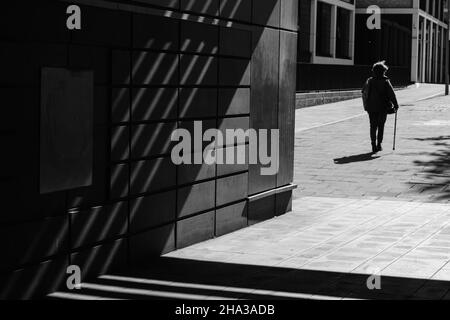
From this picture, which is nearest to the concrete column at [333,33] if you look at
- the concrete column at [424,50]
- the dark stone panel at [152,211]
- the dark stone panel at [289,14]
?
the concrete column at [424,50]

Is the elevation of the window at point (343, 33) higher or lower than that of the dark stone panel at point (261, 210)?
higher

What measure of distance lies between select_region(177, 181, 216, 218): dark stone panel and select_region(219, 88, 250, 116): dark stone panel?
2.77 ft

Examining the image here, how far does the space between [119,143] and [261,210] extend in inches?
140

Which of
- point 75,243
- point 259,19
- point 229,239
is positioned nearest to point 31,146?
point 75,243

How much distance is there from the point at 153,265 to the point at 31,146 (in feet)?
6.64

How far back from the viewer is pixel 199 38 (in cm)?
913

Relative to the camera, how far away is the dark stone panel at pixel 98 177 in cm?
735

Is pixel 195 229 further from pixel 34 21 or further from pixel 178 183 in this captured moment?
pixel 34 21

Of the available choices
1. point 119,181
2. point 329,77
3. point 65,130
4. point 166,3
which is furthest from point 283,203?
point 329,77

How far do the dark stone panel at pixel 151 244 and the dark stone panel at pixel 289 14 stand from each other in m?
3.75

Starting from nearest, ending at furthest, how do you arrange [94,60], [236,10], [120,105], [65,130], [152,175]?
[65,130] → [94,60] → [120,105] → [152,175] → [236,10]

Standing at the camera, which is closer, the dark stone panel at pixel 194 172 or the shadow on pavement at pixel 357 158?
the dark stone panel at pixel 194 172

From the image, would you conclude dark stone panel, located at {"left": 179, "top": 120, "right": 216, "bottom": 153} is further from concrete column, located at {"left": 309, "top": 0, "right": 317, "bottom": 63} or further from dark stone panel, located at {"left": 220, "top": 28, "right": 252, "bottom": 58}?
concrete column, located at {"left": 309, "top": 0, "right": 317, "bottom": 63}

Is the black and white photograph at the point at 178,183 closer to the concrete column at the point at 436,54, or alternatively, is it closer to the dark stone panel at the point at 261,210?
the dark stone panel at the point at 261,210
